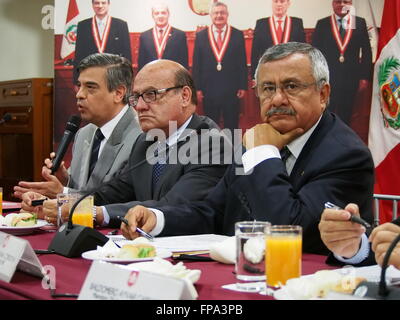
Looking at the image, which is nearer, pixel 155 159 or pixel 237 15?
pixel 155 159

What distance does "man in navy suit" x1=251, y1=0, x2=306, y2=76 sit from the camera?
448cm

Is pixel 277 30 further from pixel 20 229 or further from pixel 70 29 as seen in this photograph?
pixel 20 229

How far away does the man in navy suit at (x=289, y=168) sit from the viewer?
1.96 meters

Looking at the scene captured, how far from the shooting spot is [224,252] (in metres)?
1.60

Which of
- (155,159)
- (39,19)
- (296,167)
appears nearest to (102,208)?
(155,159)

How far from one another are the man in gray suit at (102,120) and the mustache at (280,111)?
3.88 feet

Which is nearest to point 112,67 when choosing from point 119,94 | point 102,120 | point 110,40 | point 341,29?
point 119,94

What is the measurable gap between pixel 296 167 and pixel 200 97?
2.68 meters

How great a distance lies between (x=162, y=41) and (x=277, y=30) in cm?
94

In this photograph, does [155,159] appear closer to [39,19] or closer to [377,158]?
[377,158]

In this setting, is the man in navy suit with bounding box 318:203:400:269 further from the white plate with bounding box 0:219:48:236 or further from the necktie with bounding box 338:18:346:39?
the necktie with bounding box 338:18:346:39

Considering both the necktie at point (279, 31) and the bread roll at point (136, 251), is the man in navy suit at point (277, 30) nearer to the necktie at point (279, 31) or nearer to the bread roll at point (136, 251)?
the necktie at point (279, 31)

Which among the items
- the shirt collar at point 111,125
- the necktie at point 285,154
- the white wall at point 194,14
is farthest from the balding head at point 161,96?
the white wall at point 194,14

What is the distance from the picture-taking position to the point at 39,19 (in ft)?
19.7
